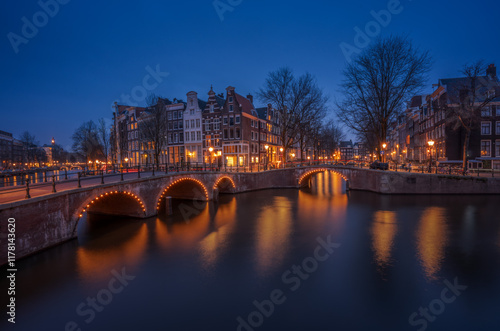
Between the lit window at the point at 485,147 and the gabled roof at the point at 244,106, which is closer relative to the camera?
the lit window at the point at 485,147

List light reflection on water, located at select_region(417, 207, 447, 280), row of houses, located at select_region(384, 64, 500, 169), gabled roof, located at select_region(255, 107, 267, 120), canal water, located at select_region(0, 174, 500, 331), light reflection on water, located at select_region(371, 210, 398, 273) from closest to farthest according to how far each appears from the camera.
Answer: canal water, located at select_region(0, 174, 500, 331) → light reflection on water, located at select_region(417, 207, 447, 280) → light reflection on water, located at select_region(371, 210, 398, 273) → row of houses, located at select_region(384, 64, 500, 169) → gabled roof, located at select_region(255, 107, 267, 120)

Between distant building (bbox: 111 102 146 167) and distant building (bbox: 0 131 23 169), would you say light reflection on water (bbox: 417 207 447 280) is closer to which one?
distant building (bbox: 111 102 146 167)

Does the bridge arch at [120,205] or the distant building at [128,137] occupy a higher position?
the distant building at [128,137]

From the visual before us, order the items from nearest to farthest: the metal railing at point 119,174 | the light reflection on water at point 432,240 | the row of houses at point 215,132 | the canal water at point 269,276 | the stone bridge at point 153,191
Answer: the canal water at point 269,276 < the light reflection on water at point 432,240 < the stone bridge at point 153,191 < the metal railing at point 119,174 < the row of houses at point 215,132

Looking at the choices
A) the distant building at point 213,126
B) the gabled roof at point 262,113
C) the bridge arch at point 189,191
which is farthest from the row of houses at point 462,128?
the distant building at point 213,126

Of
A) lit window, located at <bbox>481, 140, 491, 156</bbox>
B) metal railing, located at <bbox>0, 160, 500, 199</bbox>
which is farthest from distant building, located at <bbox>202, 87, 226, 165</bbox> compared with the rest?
lit window, located at <bbox>481, 140, 491, 156</bbox>

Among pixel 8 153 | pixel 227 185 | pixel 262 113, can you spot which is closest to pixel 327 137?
pixel 262 113

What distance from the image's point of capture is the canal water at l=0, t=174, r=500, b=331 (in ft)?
29.0

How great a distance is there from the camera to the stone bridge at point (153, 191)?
12.9m

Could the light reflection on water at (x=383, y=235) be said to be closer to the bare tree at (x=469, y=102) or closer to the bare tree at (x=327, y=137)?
the bare tree at (x=469, y=102)

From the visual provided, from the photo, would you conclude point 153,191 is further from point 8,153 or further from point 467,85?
point 8,153

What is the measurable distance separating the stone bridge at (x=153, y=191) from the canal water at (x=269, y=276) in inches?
49.9

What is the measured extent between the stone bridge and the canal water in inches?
49.9

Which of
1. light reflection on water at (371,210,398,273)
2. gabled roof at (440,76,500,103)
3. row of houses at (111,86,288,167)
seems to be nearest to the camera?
light reflection on water at (371,210,398,273)
